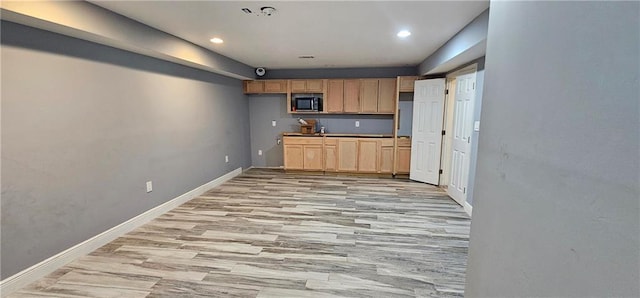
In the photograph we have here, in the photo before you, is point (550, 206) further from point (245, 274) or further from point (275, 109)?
point (275, 109)

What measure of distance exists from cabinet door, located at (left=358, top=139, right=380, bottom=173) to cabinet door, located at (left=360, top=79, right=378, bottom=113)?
0.68 metres

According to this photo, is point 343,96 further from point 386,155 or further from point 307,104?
point 386,155

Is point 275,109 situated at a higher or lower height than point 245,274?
higher

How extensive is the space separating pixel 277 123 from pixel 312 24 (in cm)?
377

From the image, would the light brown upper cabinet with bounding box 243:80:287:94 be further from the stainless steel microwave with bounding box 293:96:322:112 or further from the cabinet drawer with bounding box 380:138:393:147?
the cabinet drawer with bounding box 380:138:393:147

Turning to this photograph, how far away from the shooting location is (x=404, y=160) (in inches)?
221

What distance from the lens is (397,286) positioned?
2.23 metres

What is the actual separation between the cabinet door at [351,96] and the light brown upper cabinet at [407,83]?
0.88 meters

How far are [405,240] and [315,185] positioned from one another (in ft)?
7.89

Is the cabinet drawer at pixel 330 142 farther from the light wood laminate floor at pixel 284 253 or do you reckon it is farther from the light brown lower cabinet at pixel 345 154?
the light wood laminate floor at pixel 284 253

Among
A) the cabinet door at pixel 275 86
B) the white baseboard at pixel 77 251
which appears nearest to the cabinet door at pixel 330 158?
the cabinet door at pixel 275 86

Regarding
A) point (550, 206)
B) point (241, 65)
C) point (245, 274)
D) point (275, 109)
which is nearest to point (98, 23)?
point (245, 274)

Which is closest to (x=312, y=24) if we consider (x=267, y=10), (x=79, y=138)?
(x=267, y=10)

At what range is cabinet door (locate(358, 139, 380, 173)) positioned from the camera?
5723mm
